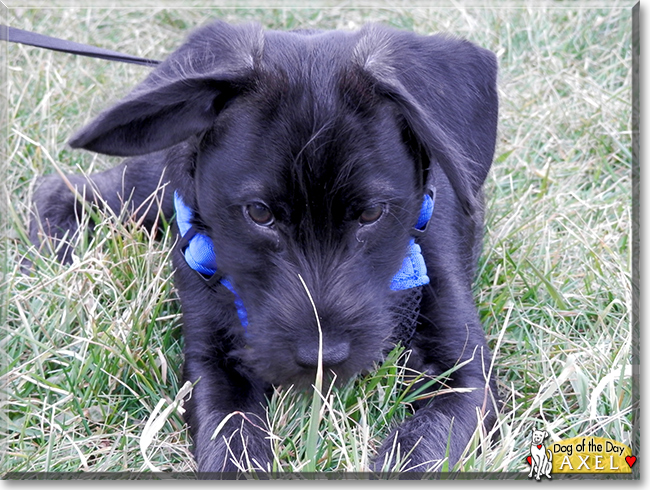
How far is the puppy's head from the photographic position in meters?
2.38

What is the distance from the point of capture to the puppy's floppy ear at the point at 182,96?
7.47 ft

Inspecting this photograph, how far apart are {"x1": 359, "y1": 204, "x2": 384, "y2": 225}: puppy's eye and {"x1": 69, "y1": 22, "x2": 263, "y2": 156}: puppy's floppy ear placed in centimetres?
58

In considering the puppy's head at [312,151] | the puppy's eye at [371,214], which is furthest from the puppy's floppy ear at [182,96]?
the puppy's eye at [371,214]

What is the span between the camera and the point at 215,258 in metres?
2.80

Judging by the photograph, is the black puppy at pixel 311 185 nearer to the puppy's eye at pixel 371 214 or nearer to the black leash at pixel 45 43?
the puppy's eye at pixel 371 214

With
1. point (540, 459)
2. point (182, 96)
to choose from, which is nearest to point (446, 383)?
point (540, 459)

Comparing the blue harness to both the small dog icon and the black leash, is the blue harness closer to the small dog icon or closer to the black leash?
the small dog icon

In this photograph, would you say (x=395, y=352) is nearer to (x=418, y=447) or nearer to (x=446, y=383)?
(x=446, y=383)

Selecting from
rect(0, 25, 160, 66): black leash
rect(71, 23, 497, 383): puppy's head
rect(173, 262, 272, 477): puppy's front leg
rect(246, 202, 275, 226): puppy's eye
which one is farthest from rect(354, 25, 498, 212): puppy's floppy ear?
rect(0, 25, 160, 66): black leash

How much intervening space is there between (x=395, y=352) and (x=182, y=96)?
1207 millimetres

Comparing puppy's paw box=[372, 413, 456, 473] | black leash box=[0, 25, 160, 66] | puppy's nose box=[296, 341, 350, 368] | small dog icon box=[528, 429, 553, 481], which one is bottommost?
puppy's paw box=[372, 413, 456, 473]

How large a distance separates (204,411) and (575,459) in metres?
1.26

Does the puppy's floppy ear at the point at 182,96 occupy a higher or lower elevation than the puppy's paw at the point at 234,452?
higher

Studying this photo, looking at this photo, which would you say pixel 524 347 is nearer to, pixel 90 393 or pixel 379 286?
pixel 379 286
